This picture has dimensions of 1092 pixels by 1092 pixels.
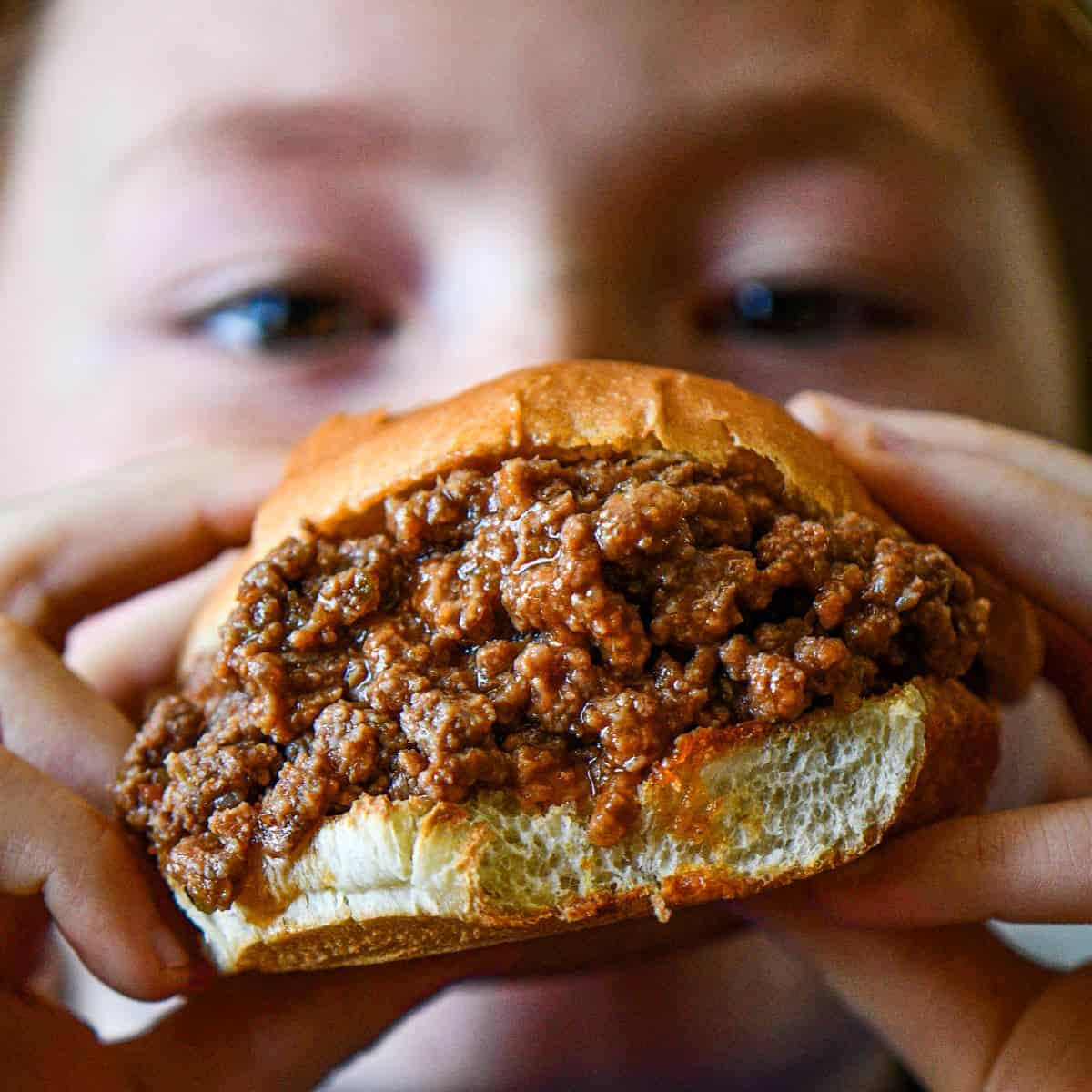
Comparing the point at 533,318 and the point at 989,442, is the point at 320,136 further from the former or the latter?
the point at 989,442

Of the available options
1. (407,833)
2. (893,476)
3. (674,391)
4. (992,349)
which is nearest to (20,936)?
(407,833)

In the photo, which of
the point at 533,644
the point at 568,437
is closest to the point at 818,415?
the point at 568,437

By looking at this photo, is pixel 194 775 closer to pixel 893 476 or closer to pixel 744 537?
pixel 744 537

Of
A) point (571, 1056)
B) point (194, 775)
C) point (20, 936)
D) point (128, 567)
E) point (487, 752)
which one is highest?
point (487, 752)

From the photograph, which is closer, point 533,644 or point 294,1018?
point 533,644

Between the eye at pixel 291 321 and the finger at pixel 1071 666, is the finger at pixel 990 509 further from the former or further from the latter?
the eye at pixel 291 321
